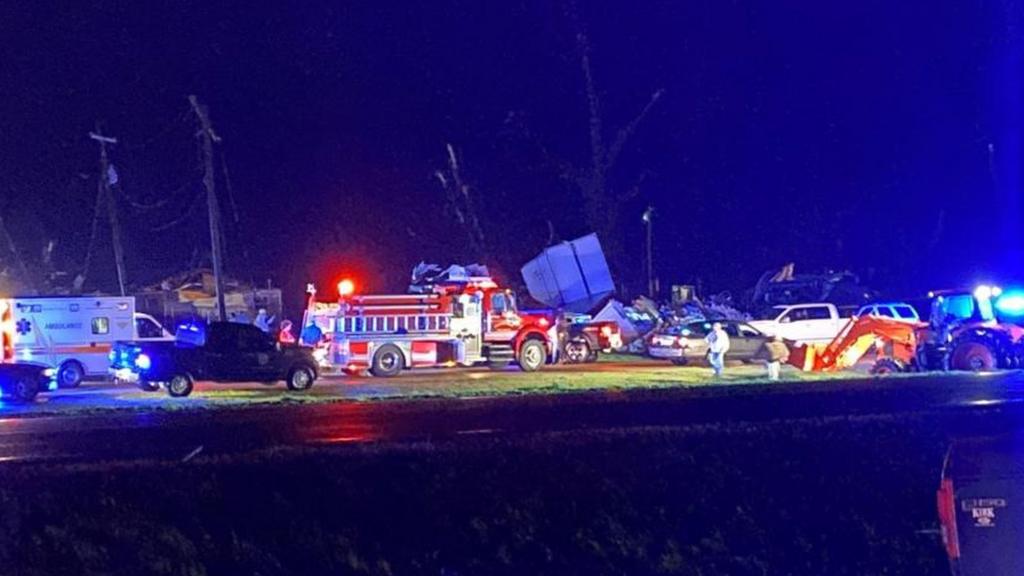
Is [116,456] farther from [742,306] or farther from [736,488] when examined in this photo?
[742,306]

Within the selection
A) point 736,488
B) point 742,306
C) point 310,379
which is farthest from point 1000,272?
point 736,488

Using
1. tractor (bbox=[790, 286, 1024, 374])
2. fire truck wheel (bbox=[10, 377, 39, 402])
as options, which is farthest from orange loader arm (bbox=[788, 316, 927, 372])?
fire truck wheel (bbox=[10, 377, 39, 402])

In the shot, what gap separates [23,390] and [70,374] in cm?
403

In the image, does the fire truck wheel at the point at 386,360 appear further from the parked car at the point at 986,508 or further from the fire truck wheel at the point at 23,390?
the parked car at the point at 986,508

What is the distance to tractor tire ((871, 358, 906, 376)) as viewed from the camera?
28.8 m

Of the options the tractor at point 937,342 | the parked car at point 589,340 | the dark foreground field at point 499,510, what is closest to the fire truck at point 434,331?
the parked car at point 589,340

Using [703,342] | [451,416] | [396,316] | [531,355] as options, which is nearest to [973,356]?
[703,342]

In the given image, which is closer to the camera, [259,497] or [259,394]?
[259,497]

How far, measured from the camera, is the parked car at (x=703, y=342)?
114ft

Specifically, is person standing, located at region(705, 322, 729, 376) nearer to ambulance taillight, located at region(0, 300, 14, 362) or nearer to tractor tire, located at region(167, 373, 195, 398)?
tractor tire, located at region(167, 373, 195, 398)

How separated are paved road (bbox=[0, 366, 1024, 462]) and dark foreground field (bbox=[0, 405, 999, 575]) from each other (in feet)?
7.91

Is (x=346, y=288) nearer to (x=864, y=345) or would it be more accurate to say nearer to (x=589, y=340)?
(x=589, y=340)

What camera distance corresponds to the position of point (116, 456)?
52.4ft

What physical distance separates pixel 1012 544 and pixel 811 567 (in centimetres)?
336
